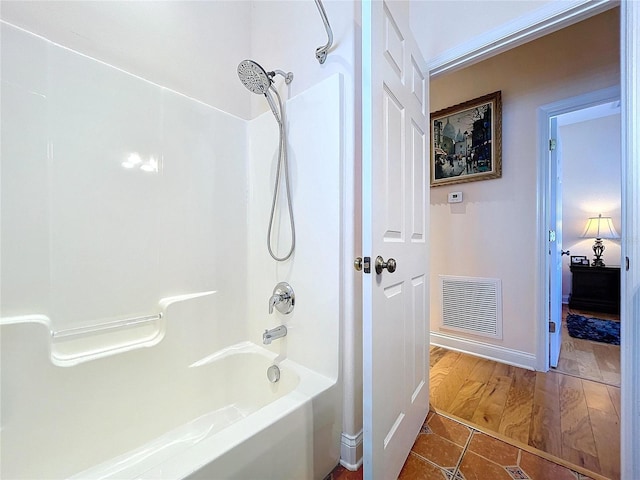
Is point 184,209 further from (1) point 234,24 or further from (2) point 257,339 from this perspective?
(1) point 234,24

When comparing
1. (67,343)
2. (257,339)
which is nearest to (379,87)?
(257,339)

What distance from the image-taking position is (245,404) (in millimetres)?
1435

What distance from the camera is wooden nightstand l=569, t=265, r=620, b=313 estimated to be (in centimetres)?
334

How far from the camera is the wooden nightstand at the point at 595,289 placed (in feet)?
11.0

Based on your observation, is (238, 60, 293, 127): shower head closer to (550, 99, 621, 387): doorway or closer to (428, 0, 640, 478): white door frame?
A: (428, 0, 640, 478): white door frame

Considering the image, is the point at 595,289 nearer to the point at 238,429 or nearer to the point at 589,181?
the point at 589,181

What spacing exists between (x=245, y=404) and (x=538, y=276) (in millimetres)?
2170

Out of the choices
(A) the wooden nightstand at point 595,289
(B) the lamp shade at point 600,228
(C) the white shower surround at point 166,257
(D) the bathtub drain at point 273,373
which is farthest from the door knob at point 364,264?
(B) the lamp shade at point 600,228

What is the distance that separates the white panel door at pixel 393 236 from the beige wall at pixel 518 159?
111 centimetres

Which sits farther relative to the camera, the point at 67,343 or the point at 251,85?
the point at 251,85

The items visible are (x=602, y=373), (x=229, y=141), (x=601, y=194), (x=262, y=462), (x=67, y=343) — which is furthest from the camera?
(x=601, y=194)

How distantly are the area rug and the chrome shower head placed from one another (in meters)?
3.56

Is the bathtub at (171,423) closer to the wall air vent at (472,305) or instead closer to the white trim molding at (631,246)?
the white trim molding at (631,246)

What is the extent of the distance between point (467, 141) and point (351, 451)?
239 centimetres
